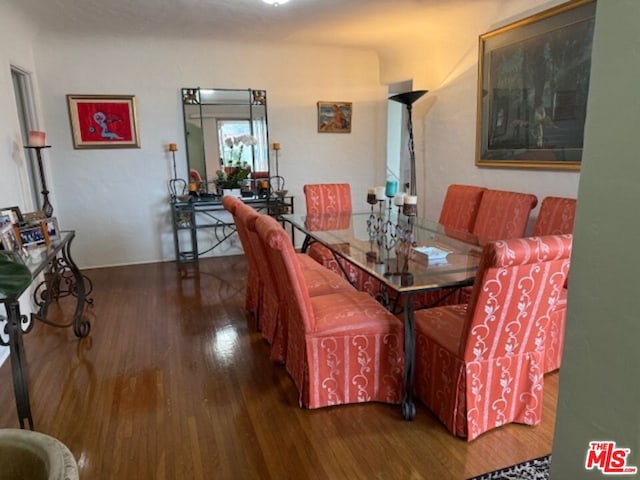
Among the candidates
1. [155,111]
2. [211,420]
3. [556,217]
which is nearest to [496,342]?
[211,420]

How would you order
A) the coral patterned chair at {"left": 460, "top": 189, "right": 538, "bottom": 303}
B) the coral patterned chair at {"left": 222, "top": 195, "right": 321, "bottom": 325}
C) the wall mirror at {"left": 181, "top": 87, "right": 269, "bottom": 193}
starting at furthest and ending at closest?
the wall mirror at {"left": 181, "top": 87, "right": 269, "bottom": 193} < the coral patterned chair at {"left": 460, "top": 189, "right": 538, "bottom": 303} < the coral patterned chair at {"left": 222, "top": 195, "right": 321, "bottom": 325}

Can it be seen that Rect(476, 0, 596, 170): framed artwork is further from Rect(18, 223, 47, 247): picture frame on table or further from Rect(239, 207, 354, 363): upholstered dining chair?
Rect(18, 223, 47, 247): picture frame on table

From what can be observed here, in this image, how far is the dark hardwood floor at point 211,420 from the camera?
172 cm

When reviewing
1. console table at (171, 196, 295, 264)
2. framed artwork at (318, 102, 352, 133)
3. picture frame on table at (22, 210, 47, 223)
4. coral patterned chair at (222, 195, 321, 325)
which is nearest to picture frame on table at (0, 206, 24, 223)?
picture frame on table at (22, 210, 47, 223)

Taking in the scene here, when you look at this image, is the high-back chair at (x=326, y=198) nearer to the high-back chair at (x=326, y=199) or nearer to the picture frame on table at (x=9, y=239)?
the high-back chair at (x=326, y=199)

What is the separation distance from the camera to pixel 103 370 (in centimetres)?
249

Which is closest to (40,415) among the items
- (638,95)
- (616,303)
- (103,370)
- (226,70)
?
(103,370)

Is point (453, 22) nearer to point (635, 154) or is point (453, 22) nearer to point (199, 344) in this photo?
point (199, 344)

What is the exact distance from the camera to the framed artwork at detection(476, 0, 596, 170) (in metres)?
2.86

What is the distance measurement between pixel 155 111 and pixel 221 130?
72 centimetres

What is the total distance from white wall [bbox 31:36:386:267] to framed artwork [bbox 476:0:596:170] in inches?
76.7

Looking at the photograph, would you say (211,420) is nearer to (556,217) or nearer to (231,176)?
(556,217)

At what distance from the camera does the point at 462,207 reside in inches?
140

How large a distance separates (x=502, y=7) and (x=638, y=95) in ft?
11.3
